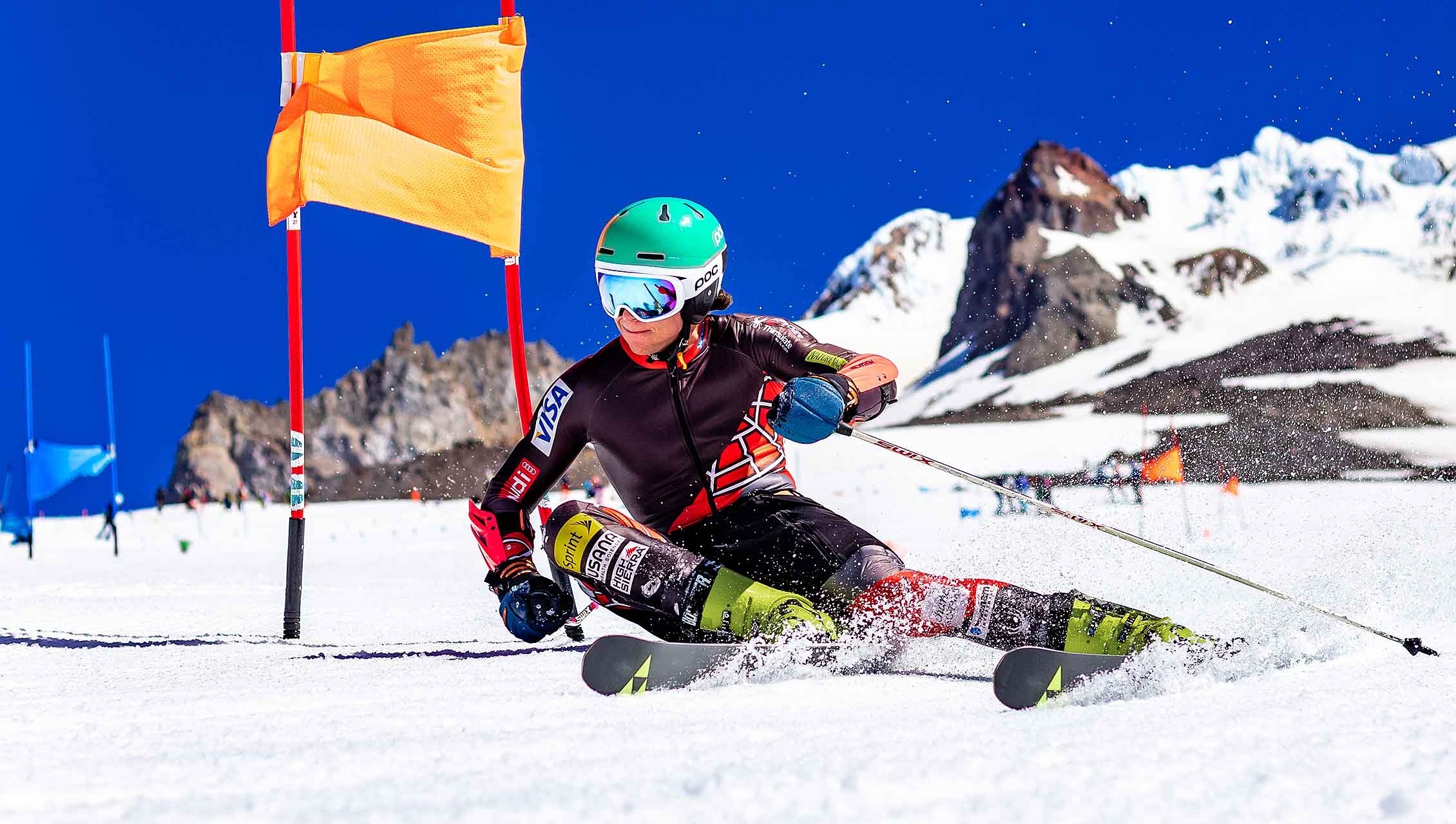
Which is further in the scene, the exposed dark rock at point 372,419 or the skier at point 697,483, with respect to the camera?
the exposed dark rock at point 372,419

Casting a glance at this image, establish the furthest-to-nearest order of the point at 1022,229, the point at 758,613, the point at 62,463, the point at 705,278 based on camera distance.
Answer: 1. the point at 1022,229
2. the point at 62,463
3. the point at 705,278
4. the point at 758,613

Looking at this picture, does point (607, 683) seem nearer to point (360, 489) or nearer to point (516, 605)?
point (516, 605)

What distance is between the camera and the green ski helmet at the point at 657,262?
151 inches

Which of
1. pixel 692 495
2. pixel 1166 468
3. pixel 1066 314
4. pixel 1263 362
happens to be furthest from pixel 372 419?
pixel 692 495

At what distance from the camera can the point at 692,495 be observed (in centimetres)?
399

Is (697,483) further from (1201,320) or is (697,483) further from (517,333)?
(1201,320)

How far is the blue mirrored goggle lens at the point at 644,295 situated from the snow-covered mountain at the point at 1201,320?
78.6m

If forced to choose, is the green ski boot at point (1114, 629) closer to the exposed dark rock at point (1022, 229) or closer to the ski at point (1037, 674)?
the ski at point (1037, 674)

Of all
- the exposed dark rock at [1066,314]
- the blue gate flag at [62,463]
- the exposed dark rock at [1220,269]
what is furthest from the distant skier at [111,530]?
the exposed dark rock at [1220,269]

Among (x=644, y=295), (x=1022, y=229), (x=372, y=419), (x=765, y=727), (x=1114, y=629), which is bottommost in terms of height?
(x=765, y=727)

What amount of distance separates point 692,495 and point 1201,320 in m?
165

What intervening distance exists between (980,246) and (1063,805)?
639ft

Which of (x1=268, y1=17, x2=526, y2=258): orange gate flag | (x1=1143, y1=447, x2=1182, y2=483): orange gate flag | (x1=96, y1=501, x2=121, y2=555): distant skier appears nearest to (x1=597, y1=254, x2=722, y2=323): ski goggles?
(x1=268, y1=17, x2=526, y2=258): orange gate flag

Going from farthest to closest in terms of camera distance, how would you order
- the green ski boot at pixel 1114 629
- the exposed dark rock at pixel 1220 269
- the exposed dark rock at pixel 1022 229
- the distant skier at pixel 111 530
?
A: 1. the exposed dark rock at pixel 1022 229
2. the exposed dark rock at pixel 1220 269
3. the distant skier at pixel 111 530
4. the green ski boot at pixel 1114 629
